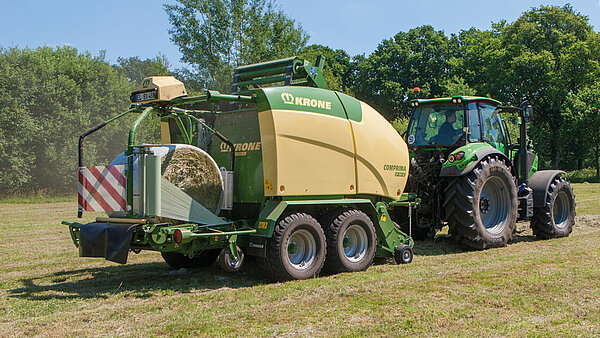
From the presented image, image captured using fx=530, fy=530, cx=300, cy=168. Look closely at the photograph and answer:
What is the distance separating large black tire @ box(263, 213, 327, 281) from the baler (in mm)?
13

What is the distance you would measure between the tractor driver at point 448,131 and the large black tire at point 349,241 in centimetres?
308

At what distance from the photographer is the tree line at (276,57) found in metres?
29.0

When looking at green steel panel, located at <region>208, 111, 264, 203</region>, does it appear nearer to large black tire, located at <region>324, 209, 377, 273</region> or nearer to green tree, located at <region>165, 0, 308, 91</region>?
A: large black tire, located at <region>324, 209, 377, 273</region>

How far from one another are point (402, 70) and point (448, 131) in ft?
132

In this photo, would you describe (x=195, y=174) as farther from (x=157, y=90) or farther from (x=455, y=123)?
(x=455, y=123)

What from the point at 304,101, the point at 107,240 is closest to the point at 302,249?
the point at 304,101

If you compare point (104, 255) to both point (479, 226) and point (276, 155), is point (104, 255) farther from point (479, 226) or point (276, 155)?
point (479, 226)

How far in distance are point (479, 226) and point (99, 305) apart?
6.12 m

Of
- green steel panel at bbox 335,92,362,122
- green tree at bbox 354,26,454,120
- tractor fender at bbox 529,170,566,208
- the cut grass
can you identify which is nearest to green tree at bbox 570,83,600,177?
green tree at bbox 354,26,454,120

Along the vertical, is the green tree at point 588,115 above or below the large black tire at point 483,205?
above

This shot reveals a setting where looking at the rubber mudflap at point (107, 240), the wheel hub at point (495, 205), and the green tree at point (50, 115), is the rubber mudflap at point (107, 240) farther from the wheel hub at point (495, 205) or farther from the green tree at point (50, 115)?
the green tree at point (50, 115)

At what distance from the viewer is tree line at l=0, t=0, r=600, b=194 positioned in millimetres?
28969

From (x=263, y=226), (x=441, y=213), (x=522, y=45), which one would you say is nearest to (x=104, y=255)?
(x=263, y=226)

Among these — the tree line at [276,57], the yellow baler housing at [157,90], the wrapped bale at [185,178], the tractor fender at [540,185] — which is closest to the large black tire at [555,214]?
the tractor fender at [540,185]
